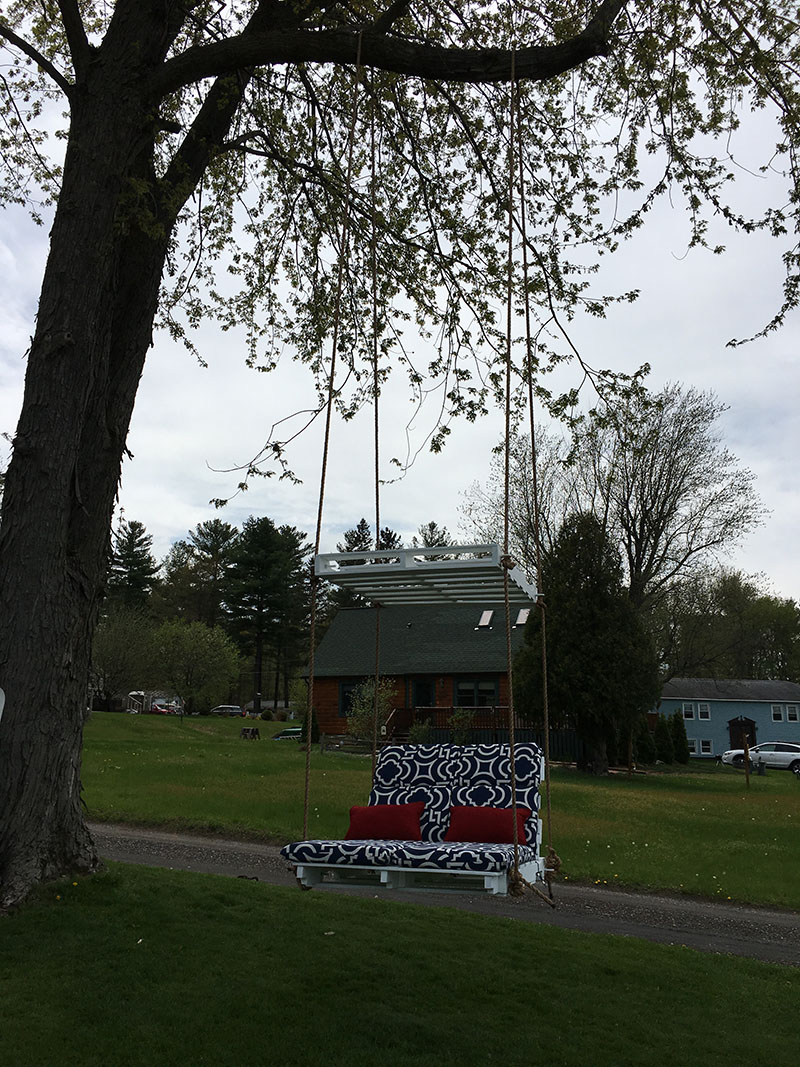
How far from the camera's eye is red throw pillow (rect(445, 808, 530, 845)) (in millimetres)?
6047

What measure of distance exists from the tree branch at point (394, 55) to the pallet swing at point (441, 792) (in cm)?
38

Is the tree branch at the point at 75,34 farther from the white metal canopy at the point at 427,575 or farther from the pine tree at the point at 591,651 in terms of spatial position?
the pine tree at the point at 591,651

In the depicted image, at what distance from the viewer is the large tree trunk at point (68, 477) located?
6.44 m

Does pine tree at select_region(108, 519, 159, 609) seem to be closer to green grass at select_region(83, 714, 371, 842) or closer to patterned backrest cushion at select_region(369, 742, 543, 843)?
green grass at select_region(83, 714, 371, 842)

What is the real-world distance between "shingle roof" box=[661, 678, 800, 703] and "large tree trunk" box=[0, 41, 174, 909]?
150ft

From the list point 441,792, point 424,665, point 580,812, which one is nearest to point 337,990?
point 441,792

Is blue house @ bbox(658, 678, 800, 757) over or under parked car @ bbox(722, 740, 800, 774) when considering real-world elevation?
over

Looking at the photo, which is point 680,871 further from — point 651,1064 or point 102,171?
point 102,171

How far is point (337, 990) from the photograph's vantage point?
5.25 metres

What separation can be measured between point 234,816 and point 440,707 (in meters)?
19.2

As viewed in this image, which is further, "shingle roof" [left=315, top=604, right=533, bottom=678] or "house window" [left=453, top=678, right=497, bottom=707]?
"shingle roof" [left=315, top=604, right=533, bottom=678]

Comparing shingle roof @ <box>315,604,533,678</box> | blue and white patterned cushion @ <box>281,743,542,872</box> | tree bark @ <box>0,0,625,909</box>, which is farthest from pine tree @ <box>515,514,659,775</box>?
tree bark @ <box>0,0,625,909</box>

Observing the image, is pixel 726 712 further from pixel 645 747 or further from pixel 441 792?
pixel 441 792

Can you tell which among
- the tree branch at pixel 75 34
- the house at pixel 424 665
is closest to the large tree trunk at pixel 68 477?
the tree branch at pixel 75 34
